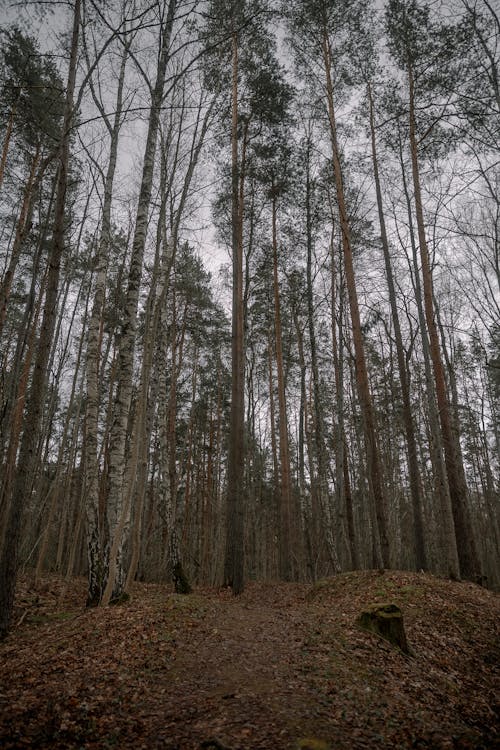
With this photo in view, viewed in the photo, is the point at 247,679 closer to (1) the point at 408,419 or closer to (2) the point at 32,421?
(2) the point at 32,421

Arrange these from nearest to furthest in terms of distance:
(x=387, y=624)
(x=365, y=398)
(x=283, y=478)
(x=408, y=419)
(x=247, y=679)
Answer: (x=247, y=679) < (x=387, y=624) < (x=365, y=398) < (x=408, y=419) < (x=283, y=478)

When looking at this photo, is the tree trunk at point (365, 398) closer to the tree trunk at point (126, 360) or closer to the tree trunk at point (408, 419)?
the tree trunk at point (408, 419)

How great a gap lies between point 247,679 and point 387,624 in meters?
2.18

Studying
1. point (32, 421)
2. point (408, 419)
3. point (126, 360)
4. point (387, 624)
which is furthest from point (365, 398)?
point (32, 421)

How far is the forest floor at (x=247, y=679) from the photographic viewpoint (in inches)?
104

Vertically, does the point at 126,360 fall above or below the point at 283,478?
above

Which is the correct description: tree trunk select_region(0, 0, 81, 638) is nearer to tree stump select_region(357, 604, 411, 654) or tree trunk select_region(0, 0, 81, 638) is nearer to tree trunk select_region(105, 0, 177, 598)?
tree trunk select_region(105, 0, 177, 598)

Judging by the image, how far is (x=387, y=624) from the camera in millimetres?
A: 4777

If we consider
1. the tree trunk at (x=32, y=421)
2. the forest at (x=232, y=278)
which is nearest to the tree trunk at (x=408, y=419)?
the forest at (x=232, y=278)

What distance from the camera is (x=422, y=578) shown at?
7617 mm

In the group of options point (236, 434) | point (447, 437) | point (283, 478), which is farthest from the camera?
point (283, 478)

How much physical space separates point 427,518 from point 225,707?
69.6 ft

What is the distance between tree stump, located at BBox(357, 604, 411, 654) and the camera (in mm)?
4680

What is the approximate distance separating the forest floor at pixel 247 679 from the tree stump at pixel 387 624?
0.44ft
